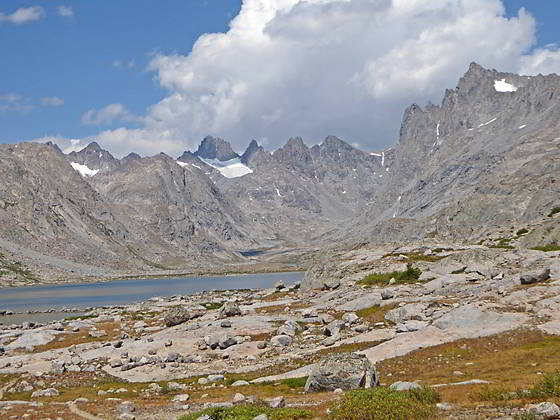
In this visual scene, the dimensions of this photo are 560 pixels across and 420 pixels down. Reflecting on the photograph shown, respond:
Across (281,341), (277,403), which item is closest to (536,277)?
(281,341)

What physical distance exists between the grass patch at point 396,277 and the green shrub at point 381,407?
61.0m

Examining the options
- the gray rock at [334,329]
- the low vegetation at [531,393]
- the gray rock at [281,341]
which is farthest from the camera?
the gray rock at [334,329]

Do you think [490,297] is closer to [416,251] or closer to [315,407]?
[315,407]

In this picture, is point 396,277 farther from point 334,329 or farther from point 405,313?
point 334,329

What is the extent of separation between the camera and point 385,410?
22406 millimetres

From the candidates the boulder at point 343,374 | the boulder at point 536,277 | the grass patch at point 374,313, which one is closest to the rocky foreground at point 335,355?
the boulder at point 343,374

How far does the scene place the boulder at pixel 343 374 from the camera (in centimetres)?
3262

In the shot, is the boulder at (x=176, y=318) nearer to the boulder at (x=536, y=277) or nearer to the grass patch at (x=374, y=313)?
the grass patch at (x=374, y=313)

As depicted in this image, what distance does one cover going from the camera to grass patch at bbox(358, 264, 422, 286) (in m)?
86.3

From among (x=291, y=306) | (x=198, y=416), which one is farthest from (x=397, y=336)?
(x=291, y=306)

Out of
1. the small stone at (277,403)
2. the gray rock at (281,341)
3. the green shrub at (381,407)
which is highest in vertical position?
the green shrub at (381,407)

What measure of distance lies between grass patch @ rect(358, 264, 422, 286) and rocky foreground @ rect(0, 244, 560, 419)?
0.34 meters

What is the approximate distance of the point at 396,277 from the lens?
8925 centimetres

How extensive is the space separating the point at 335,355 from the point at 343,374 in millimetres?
1971
